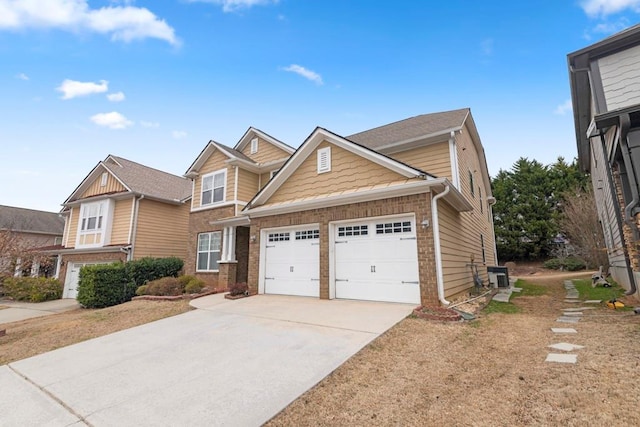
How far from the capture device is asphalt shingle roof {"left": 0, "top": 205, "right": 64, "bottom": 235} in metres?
26.6

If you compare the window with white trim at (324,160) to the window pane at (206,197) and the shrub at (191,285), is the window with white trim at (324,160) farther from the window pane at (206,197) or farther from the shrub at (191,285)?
the window pane at (206,197)

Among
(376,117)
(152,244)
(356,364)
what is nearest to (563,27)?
(376,117)

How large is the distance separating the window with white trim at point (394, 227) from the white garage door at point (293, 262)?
2.06 m

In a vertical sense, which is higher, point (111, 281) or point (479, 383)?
point (111, 281)

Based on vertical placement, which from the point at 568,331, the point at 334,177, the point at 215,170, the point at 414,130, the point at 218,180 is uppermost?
the point at 414,130

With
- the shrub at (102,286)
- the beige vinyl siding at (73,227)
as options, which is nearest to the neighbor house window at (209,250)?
the shrub at (102,286)

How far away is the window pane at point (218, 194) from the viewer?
1445 centimetres

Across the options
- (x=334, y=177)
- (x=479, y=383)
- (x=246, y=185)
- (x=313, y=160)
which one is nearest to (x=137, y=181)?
(x=246, y=185)

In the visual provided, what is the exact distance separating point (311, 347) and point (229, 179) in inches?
444

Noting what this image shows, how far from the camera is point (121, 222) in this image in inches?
643

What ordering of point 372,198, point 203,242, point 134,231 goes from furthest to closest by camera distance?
1. point 134,231
2. point 203,242
3. point 372,198

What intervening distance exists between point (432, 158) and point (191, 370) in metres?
9.53

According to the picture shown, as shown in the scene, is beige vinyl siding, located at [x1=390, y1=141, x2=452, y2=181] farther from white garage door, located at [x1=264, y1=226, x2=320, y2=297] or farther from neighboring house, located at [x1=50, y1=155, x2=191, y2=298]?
neighboring house, located at [x1=50, y1=155, x2=191, y2=298]

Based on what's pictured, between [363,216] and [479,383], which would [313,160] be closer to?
[363,216]
